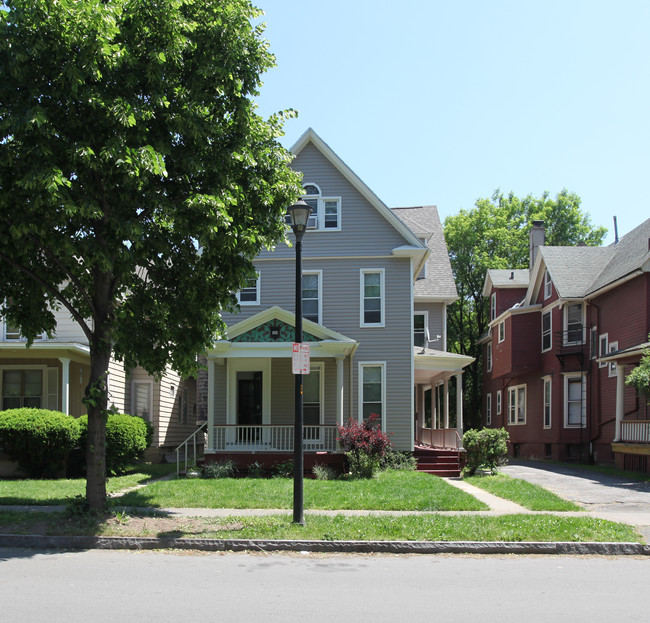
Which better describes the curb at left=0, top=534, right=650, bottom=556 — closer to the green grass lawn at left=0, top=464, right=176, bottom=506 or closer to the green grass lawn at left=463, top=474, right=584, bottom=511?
the green grass lawn at left=0, top=464, right=176, bottom=506

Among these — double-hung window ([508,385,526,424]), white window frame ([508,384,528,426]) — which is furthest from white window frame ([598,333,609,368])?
double-hung window ([508,385,526,424])

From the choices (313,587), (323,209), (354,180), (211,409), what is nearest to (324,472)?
(211,409)

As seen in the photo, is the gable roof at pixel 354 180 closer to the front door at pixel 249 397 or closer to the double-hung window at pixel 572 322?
the front door at pixel 249 397

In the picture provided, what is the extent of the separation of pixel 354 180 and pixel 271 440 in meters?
8.47

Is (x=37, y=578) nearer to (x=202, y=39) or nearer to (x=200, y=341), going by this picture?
Result: (x=200, y=341)

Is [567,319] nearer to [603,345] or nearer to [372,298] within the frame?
[603,345]

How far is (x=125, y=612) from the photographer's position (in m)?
6.60

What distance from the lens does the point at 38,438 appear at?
1830 centimetres

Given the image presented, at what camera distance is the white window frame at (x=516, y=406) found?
1385 inches

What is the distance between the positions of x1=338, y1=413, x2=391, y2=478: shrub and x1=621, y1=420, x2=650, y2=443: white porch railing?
317 inches

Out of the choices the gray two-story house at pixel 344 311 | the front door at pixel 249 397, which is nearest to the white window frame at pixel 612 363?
the gray two-story house at pixel 344 311

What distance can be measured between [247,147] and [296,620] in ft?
25.7

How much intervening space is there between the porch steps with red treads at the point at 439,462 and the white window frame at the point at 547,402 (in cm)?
1076

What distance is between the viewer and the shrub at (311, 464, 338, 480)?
1861cm
